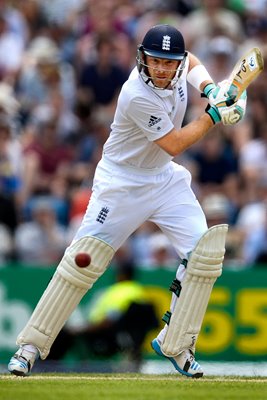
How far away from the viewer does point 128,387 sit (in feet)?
23.8

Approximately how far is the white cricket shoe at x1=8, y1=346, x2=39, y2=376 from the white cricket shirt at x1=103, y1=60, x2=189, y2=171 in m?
1.27

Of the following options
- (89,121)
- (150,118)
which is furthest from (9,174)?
(150,118)

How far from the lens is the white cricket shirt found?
290 inches

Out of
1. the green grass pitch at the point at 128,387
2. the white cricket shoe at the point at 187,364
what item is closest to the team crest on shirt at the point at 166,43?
the white cricket shoe at the point at 187,364

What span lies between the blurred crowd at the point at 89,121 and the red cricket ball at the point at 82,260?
3.70m

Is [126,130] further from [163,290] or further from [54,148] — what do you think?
[54,148]

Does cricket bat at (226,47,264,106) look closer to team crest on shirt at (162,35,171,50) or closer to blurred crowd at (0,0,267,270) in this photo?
team crest on shirt at (162,35,171,50)

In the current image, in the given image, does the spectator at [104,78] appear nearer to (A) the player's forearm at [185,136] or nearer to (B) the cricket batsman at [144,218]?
(B) the cricket batsman at [144,218]

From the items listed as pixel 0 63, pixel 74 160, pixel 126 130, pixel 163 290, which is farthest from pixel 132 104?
pixel 0 63

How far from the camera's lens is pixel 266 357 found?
431 inches

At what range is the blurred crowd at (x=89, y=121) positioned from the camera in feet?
38.0

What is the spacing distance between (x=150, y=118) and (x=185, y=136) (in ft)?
0.76

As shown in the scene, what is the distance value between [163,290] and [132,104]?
3.86 metres

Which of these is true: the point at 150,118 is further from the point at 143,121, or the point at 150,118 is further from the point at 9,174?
the point at 9,174
